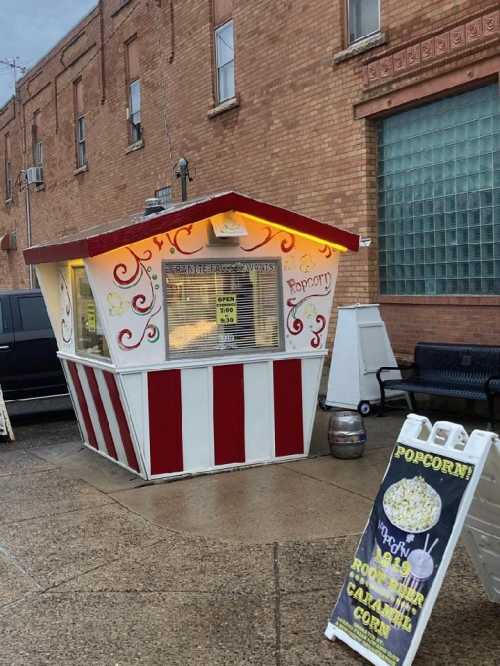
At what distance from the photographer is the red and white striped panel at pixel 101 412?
6.57 meters

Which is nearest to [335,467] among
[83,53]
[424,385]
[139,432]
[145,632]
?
[139,432]

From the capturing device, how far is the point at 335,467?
265 inches

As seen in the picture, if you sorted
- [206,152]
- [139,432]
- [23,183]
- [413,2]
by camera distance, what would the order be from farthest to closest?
[23,183]
[206,152]
[413,2]
[139,432]

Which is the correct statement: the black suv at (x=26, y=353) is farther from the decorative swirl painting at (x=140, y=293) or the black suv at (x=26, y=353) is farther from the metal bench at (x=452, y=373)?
the metal bench at (x=452, y=373)

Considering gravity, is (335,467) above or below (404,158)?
below

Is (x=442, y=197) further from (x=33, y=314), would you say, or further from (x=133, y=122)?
(x=133, y=122)

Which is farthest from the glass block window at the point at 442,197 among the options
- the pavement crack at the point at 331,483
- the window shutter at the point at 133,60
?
the window shutter at the point at 133,60

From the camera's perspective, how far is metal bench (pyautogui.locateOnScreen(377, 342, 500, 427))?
312 inches

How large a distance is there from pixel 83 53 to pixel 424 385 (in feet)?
51.4

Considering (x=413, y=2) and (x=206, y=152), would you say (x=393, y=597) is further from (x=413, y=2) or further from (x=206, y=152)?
(x=206, y=152)

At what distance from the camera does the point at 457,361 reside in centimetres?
855

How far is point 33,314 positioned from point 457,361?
532cm

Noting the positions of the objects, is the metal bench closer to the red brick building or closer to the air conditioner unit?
the red brick building

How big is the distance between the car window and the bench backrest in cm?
473
